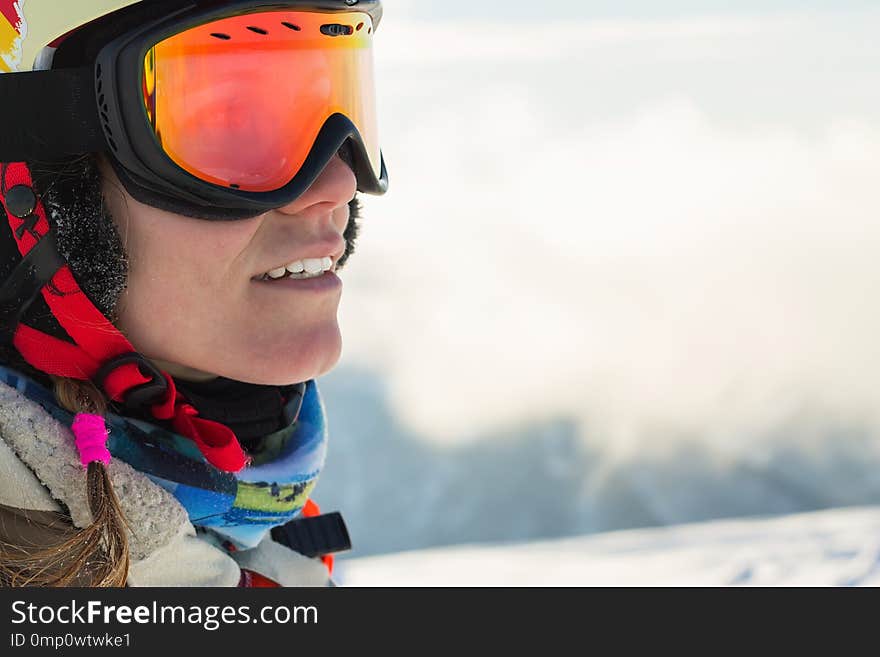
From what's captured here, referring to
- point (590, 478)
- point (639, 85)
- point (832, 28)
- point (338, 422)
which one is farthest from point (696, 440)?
point (832, 28)

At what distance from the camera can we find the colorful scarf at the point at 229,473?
59.2 inches

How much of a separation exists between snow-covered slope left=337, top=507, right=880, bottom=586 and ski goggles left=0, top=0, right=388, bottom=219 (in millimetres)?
1716

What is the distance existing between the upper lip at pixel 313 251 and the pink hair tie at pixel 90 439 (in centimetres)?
32

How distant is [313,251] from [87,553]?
554 mm

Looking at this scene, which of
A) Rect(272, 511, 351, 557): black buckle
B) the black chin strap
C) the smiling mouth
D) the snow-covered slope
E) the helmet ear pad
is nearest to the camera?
the helmet ear pad

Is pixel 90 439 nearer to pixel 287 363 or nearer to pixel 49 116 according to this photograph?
pixel 287 363

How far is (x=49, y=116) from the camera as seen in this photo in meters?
1.46

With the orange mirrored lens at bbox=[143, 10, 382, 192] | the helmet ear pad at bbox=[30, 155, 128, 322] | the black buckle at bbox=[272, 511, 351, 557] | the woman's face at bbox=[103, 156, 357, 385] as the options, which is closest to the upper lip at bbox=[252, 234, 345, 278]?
the woman's face at bbox=[103, 156, 357, 385]

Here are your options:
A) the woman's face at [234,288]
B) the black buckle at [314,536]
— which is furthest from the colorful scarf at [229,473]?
the black buckle at [314,536]

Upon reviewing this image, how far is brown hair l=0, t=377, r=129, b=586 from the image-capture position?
1345 millimetres

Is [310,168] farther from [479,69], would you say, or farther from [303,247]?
[479,69]

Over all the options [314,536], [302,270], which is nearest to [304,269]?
[302,270]

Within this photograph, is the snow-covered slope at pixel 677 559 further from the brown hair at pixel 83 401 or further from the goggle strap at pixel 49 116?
the goggle strap at pixel 49 116

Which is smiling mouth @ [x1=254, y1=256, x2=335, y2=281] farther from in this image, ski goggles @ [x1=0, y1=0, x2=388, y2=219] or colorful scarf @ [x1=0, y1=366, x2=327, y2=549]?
colorful scarf @ [x1=0, y1=366, x2=327, y2=549]
